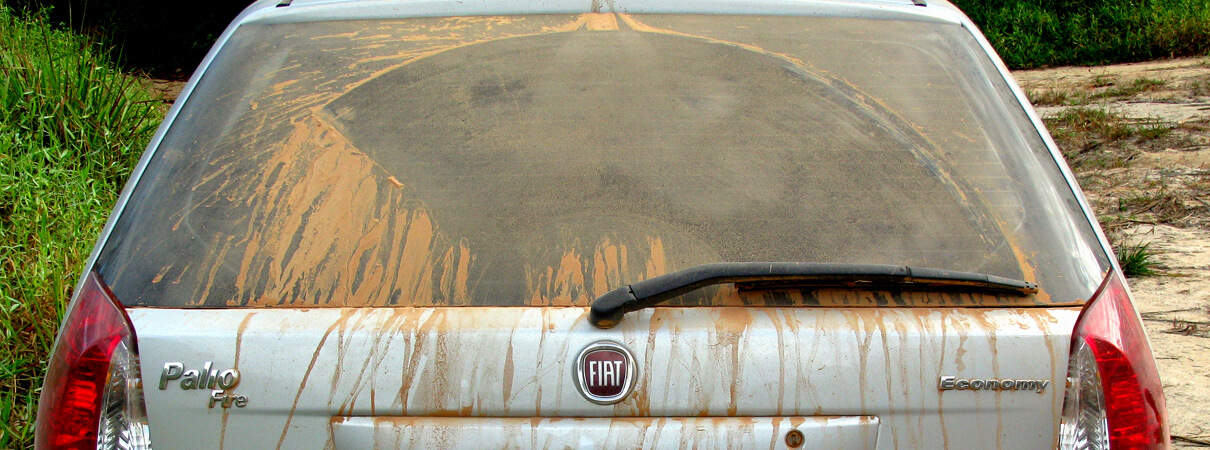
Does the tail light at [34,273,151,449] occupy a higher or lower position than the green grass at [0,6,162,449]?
lower

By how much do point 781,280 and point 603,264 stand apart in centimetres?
28

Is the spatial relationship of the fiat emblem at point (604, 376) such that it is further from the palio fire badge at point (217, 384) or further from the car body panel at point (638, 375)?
the palio fire badge at point (217, 384)

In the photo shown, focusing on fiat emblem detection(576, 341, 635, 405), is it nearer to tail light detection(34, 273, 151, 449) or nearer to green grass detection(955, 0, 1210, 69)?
tail light detection(34, 273, 151, 449)

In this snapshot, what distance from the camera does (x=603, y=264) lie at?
1455 millimetres

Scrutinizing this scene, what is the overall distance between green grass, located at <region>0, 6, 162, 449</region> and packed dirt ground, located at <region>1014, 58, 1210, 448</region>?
388cm

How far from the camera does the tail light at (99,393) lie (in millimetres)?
1354

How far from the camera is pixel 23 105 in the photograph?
422 cm

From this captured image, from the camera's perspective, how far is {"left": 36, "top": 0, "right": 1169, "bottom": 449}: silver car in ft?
4.34

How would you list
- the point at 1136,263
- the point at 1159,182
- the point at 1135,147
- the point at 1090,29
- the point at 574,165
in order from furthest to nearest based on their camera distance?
the point at 1090,29 → the point at 1135,147 → the point at 1159,182 → the point at 1136,263 → the point at 574,165

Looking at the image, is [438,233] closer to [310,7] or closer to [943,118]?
[310,7]

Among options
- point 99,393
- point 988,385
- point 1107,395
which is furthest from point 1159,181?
point 99,393

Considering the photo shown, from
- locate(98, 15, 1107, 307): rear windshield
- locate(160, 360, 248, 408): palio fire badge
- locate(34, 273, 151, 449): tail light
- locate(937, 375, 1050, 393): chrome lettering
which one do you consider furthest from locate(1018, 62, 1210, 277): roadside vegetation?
locate(34, 273, 151, 449): tail light

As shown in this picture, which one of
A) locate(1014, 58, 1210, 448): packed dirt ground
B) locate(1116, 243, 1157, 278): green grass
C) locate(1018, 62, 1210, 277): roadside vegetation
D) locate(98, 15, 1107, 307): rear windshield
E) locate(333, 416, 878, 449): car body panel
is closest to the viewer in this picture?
locate(333, 416, 878, 449): car body panel

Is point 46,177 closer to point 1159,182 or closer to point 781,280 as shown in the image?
point 781,280
